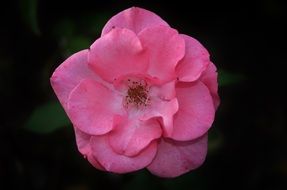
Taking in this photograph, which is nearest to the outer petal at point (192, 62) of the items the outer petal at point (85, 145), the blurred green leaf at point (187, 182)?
the outer petal at point (85, 145)

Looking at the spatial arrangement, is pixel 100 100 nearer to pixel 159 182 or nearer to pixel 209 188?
pixel 159 182

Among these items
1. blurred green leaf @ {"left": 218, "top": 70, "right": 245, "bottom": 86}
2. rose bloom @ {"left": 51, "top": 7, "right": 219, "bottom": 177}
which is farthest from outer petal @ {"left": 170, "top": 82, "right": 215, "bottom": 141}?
blurred green leaf @ {"left": 218, "top": 70, "right": 245, "bottom": 86}

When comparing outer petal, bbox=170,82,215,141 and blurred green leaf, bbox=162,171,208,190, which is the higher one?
outer petal, bbox=170,82,215,141

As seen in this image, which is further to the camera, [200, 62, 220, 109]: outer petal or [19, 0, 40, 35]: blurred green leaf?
[19, 0, 40, 35]: blurred green leaf

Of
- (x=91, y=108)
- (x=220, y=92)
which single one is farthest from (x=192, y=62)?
(x=220, y=92)

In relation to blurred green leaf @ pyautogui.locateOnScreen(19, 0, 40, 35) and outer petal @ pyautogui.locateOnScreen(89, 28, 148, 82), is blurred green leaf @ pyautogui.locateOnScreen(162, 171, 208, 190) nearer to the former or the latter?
outer petal @ pyautogui.locateOnScreen(89, 28, 148, 82)

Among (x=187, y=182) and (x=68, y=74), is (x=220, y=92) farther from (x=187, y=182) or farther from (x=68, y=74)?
(x=68, y=74)
